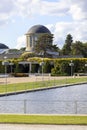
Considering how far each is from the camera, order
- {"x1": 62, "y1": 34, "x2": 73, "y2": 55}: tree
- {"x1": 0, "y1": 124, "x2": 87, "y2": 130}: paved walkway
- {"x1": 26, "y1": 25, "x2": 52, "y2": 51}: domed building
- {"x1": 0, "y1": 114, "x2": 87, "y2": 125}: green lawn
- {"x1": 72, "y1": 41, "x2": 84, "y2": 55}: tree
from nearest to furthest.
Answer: {"x1": 0, "y1": 124, "x2": 87, "y2": 130}: paved walkway, {"x1": 0, "y1": 114, "x2": 87, "y2": 125}: green lawn, {"x1": 72, "y1": 41, "x2": 84, "y2": 55}: tree, {"x1": 26, "y1": 25, "x2": 52, "y2": 51}: domed building, {"x1": 62, "y1": 34, "x2": 73, "y2": 55}: tree

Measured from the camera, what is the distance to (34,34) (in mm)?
143875

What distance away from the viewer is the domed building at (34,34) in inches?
5630

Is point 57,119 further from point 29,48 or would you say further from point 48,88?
point 29,48

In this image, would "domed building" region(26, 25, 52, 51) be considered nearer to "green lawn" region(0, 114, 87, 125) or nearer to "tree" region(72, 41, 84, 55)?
"tree" region(72, 41, 84, 55)

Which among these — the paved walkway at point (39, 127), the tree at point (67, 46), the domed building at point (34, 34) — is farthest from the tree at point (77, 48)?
the paved walkway at point (39, 127)

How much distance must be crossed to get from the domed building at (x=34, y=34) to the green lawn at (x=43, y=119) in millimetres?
123019

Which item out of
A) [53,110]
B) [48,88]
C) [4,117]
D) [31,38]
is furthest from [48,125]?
[31,38]

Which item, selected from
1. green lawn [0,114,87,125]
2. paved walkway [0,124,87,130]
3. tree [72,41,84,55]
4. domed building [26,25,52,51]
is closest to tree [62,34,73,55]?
tree [72,41,84,55]

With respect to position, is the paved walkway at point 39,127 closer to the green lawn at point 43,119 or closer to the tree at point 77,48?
the green lawn at point 43,119

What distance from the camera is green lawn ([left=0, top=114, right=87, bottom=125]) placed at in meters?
17.8

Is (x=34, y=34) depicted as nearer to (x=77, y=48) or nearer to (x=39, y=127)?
(x=77, y=48)

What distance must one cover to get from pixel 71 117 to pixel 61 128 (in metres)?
2.34

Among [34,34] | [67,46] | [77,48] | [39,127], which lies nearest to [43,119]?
[39,127]

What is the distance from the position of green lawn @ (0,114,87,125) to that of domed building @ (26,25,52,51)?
12302 centimetres
